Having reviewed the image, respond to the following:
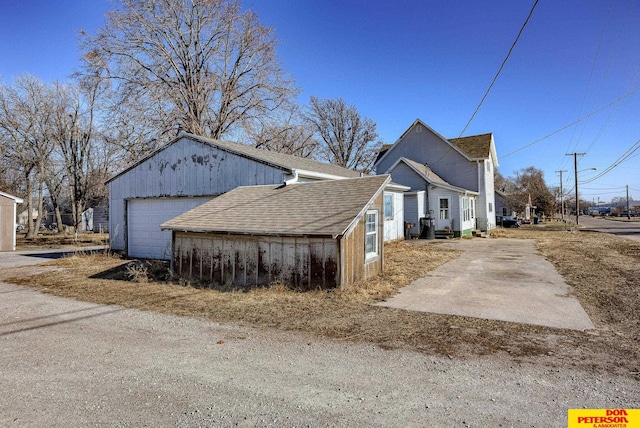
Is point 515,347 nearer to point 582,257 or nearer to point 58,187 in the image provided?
point 582,257

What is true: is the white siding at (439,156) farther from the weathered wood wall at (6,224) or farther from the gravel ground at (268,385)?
the weathered wood wall at (6,224)

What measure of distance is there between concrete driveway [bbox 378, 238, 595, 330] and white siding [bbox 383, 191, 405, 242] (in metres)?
7.06

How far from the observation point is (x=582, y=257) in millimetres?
13500

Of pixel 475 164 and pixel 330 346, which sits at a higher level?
pixel 475 164

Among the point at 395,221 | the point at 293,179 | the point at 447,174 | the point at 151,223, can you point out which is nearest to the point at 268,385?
the point at 293,179

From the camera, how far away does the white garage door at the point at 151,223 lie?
1485 cm

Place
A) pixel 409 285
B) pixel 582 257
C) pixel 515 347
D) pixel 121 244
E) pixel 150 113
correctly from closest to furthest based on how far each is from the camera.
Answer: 1. pixel 515 347
2. pixel 409 285
3. pixel 582 257
4. pixel 121 244
5. pixel 150 113

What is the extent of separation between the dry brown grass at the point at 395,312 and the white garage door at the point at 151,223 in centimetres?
322

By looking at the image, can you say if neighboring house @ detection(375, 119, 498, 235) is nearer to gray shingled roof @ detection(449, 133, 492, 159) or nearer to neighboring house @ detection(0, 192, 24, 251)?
gray shingled roof @ detection(449, 133, 492, 159)

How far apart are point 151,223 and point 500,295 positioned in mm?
13711

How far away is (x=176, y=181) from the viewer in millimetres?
14750

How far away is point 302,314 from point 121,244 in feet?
43.6

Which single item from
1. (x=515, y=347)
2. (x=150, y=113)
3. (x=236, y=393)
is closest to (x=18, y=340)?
(x=236, y=393)

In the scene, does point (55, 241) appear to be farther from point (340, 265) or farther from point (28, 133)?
point (340, 265)
